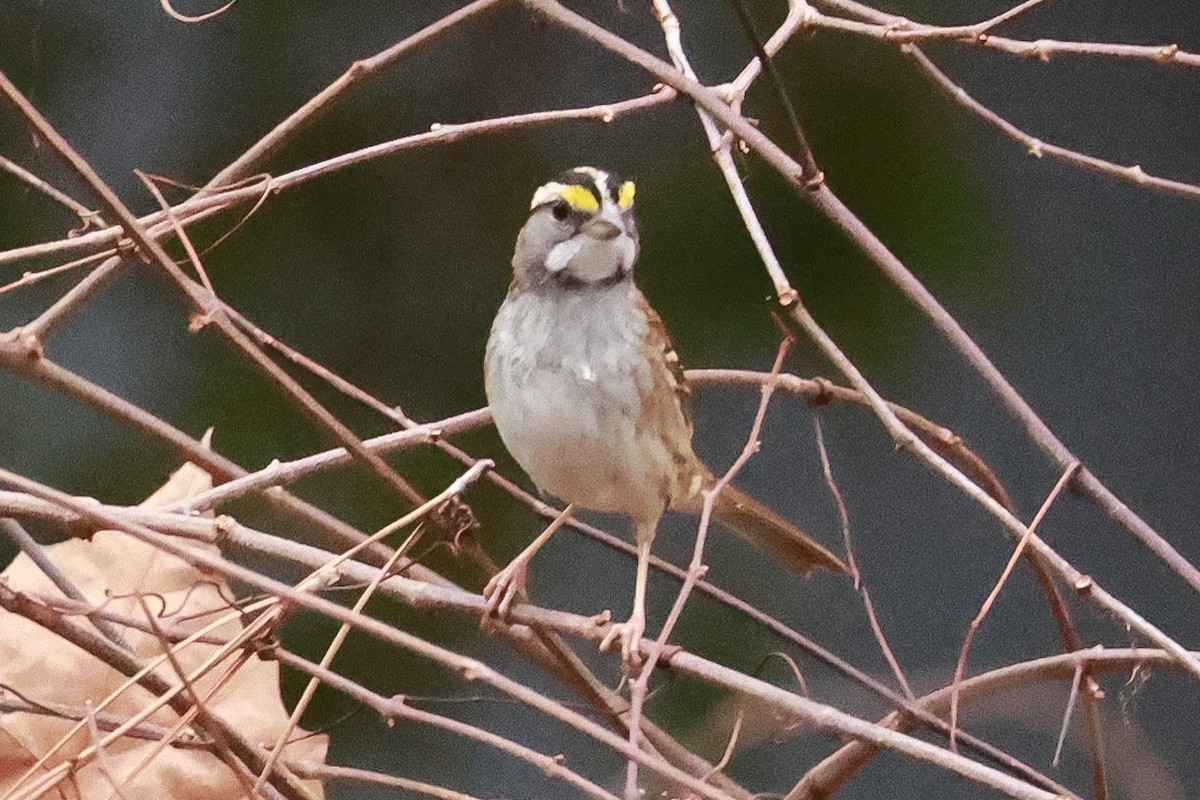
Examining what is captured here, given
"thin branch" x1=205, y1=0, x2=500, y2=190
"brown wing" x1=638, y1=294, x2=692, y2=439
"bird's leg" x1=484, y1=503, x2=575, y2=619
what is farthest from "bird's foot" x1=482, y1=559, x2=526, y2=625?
"thin branch" x1=205, y1=0, x2=500, y2=190

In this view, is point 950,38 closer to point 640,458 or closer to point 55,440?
point 640,458

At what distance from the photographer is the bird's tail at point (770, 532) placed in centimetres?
91

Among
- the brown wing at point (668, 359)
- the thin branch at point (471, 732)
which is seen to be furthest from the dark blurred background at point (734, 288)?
the thin branch at point (471, 732)

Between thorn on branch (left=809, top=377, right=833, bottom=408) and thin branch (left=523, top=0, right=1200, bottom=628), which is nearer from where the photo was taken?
thin branch (left=523, top=0, right=1200, bottom=628)

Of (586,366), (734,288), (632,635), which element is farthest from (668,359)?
(734,288)

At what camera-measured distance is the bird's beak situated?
73 centimetres

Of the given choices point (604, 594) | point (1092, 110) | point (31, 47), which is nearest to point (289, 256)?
point (31, 47)

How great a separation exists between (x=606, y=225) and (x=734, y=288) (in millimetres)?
367

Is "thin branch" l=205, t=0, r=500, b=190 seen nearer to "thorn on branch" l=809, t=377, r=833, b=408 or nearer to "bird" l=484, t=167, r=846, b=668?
"bird" l=484, t=167, r=846, b=668

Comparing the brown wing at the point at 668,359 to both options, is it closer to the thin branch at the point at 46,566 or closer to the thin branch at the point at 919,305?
the thin branch at the point at 919,305

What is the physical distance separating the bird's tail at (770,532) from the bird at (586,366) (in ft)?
0.44

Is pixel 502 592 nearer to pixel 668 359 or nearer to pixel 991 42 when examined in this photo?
pixel 668 359

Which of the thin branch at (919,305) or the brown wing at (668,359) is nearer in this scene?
the thin branch at (919,305)

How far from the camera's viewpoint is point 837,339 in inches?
42.5
